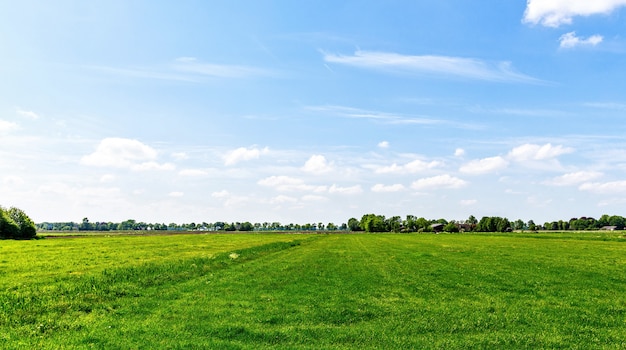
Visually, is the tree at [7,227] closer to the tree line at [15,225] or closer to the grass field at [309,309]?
the tree line at [15,225]

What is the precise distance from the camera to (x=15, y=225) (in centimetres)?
11912

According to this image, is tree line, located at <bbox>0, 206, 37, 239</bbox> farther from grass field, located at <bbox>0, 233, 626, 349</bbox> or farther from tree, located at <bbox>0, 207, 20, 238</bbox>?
grass field, located at <bbox>0, 233, 626, 349</bbox>

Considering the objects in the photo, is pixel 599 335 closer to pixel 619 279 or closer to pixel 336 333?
pixel 336 333

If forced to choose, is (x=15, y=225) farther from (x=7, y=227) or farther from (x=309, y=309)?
(x=309, y=309)

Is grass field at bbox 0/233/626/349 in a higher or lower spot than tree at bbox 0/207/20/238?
lower

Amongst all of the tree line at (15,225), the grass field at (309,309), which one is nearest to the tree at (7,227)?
the tree line at (15,225)

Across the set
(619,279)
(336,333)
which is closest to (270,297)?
(336,333)

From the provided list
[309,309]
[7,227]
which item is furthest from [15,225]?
[309,309]

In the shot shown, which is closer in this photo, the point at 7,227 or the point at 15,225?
the point at 7,227

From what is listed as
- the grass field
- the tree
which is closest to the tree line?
the tree

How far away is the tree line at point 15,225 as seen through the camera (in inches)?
4609

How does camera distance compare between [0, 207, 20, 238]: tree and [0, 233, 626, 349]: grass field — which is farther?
[0, 207, 20, 238]: tree

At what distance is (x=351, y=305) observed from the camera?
22547mm

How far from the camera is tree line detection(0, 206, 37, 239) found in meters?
117
